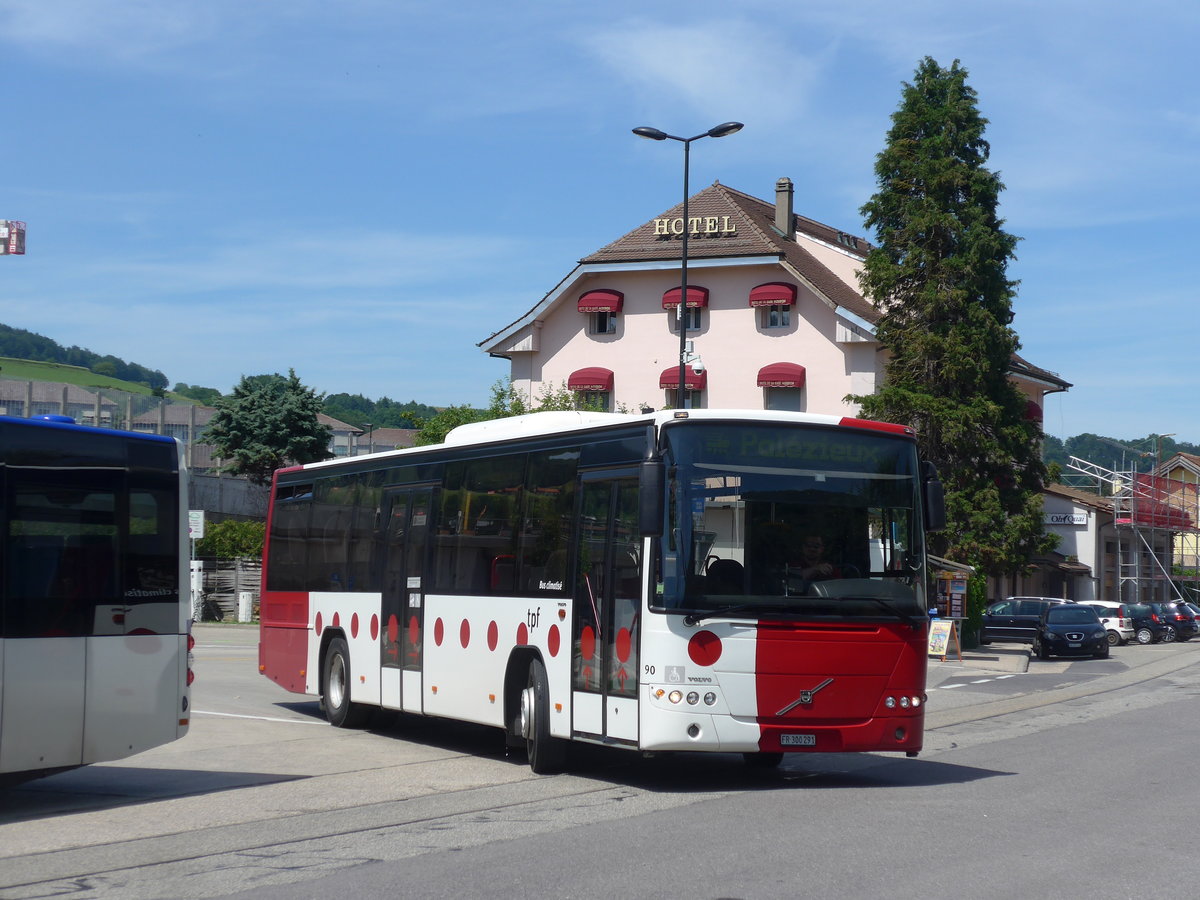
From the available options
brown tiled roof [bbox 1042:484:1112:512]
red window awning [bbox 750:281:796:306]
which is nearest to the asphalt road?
red window awning [bbox 750:281:796:306]

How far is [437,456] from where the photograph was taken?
1544cm

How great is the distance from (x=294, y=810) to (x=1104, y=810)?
6060mm

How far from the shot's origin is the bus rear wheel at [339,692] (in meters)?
17.0

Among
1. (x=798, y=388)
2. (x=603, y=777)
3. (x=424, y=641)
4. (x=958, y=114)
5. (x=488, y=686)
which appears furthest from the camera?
(x=798, y=388)

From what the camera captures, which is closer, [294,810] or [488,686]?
[294,810]

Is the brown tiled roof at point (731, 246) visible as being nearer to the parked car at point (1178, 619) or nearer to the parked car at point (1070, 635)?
the parked car at point (1070, 635)

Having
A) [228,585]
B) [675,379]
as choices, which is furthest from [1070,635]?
[228,585]

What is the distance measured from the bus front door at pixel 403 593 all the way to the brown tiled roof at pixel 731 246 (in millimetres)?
35928

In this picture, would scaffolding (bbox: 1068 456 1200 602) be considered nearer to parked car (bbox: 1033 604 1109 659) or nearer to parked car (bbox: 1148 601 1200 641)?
parked car (bbox: 1148 601 1200 641)

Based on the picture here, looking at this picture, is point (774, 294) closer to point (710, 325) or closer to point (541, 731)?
point (710, 325)

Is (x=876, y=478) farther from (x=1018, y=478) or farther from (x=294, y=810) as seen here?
(x=1018, y=478)

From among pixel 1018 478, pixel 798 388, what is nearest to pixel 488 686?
pixel 1018 478

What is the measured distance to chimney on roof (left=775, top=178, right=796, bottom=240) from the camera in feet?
194

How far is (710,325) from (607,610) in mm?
41848
